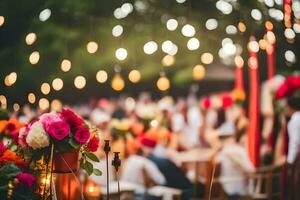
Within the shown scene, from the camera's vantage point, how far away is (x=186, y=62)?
10391 mm

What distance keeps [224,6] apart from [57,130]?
6.15 meters

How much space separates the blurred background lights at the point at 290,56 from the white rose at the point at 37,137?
254 inches

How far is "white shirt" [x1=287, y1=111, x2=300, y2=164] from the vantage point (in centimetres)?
617

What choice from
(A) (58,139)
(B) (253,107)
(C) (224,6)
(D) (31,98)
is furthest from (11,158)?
(B) (253,107)

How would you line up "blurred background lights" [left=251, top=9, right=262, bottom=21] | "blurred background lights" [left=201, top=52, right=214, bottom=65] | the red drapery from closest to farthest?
"blurred background lights" [left=251, top=9, right=262, bottom=21]
the red drapery
"blurred background lights" [left=201, top=52, right=214, bottom=65]

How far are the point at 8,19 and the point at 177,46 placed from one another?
3.55 m

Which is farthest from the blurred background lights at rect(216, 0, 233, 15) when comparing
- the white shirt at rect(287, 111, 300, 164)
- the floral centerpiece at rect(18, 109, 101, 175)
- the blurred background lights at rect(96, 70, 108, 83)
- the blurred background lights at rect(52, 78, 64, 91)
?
the floral centerpiece at rect(18, 109, 101, 175)

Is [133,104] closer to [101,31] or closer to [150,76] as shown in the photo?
[150,76]

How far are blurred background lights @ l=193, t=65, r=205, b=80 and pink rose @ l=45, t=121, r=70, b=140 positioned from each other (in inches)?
244

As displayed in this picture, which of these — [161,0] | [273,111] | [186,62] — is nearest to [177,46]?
[186,62]

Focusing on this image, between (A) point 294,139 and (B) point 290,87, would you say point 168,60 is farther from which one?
(A) point 294,139

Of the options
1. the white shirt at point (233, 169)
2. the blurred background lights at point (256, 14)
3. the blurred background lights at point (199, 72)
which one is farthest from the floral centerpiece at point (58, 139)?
the blurred background lights at point (199, 72)

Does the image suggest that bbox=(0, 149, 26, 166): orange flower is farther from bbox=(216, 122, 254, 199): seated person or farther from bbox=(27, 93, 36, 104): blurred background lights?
bbox=(27, 93, 36, 104): blurred background lights

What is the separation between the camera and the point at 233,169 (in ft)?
25.5
